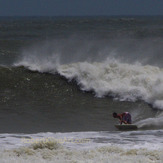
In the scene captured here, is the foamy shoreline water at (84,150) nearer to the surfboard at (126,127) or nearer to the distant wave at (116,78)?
the surfboard at (126,127)

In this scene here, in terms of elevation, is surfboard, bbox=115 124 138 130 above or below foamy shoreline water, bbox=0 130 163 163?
above

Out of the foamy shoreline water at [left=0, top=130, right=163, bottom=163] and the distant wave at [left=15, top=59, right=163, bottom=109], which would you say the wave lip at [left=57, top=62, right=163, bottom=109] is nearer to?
the distant wave at [left=15, top=59, right=163, bottom=109]

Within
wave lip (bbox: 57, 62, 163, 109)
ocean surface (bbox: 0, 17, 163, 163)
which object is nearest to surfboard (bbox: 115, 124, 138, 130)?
ocean surface (bbox: 0, 17, 163, 163)

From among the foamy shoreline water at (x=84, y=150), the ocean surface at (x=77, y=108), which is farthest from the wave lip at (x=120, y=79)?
the foamy shoreline water at (x=84, y=150)

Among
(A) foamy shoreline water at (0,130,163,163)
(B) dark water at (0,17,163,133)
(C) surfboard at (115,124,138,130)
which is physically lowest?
(A) foamy shoreline water at (0,130,163,163)

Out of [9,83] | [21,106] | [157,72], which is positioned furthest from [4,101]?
[157,72]

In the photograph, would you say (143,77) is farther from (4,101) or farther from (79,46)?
(79,46)

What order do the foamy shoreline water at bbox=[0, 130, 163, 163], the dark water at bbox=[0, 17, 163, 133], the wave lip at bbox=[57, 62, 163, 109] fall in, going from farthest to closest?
the wave lip at bbox=[57, 62, 163, 109]
the dark water at bbox=[0, 17, 163, 133]
the foamy shoreline water at bbox=[0, 130, 163, 163]

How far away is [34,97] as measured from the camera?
49.6 feet

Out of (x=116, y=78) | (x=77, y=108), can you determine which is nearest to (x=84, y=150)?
(x=77, y=108)

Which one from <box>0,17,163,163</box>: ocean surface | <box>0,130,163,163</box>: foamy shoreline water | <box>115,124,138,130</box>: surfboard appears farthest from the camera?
<box>115,124,138,130</box>: surfboard

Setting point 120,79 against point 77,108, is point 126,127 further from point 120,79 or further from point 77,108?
point 120,79

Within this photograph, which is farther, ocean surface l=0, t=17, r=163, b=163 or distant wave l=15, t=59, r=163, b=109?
distant wave l=15, t=59, r=163, b=109

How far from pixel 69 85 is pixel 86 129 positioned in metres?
5.18
